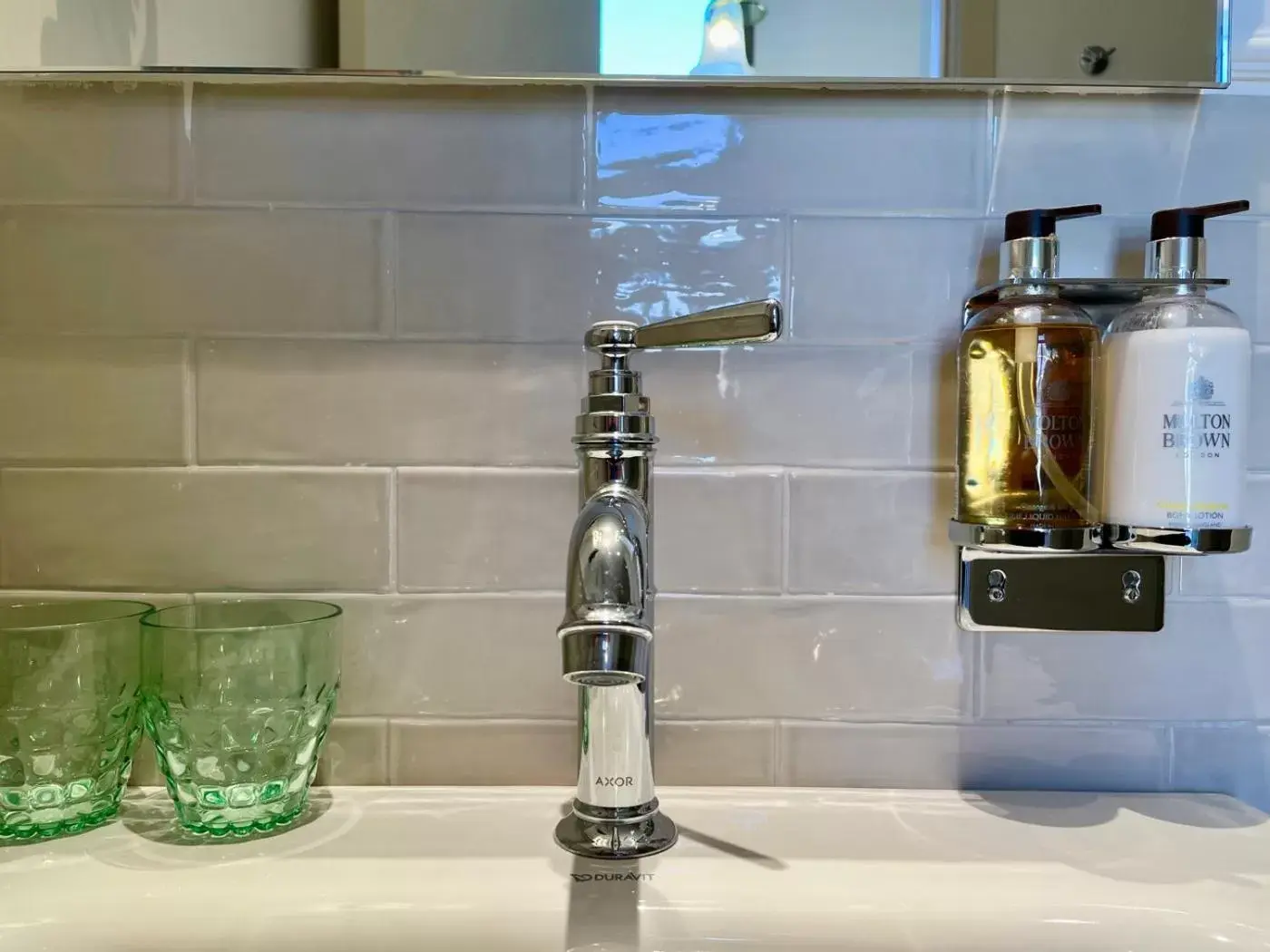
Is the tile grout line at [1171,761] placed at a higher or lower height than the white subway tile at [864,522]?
lower

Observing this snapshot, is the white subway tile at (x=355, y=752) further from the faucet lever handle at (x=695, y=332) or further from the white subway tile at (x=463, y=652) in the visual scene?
the faucet lever handle at (x=695, y=332)

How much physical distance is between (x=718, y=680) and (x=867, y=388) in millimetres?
198

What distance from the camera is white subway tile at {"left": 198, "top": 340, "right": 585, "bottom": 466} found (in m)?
0.56

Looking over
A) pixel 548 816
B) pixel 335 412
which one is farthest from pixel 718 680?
pixel 335 412

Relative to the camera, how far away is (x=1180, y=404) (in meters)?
0.49

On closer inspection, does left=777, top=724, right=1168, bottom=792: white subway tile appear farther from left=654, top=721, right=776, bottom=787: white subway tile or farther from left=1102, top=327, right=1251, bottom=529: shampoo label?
left=1102, top=327, right=1251, bottom=529: shampoo label

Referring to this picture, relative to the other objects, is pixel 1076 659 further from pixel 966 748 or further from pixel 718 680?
pixel 718 680

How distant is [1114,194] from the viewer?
56 centimetres

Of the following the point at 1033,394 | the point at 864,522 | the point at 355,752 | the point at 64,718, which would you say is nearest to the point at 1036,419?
the point at 1033,394

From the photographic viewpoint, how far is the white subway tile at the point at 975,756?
1.86ft

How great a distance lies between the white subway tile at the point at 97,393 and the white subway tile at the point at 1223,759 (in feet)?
2.10

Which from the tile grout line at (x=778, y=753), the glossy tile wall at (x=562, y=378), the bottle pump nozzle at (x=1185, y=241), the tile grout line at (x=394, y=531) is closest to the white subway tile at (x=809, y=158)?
the glossy tile wall at (x=562, y=378)

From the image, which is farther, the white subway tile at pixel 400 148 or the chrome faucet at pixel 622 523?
the white subway tile at pixel 400 148

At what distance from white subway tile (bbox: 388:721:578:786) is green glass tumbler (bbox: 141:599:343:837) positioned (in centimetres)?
7
